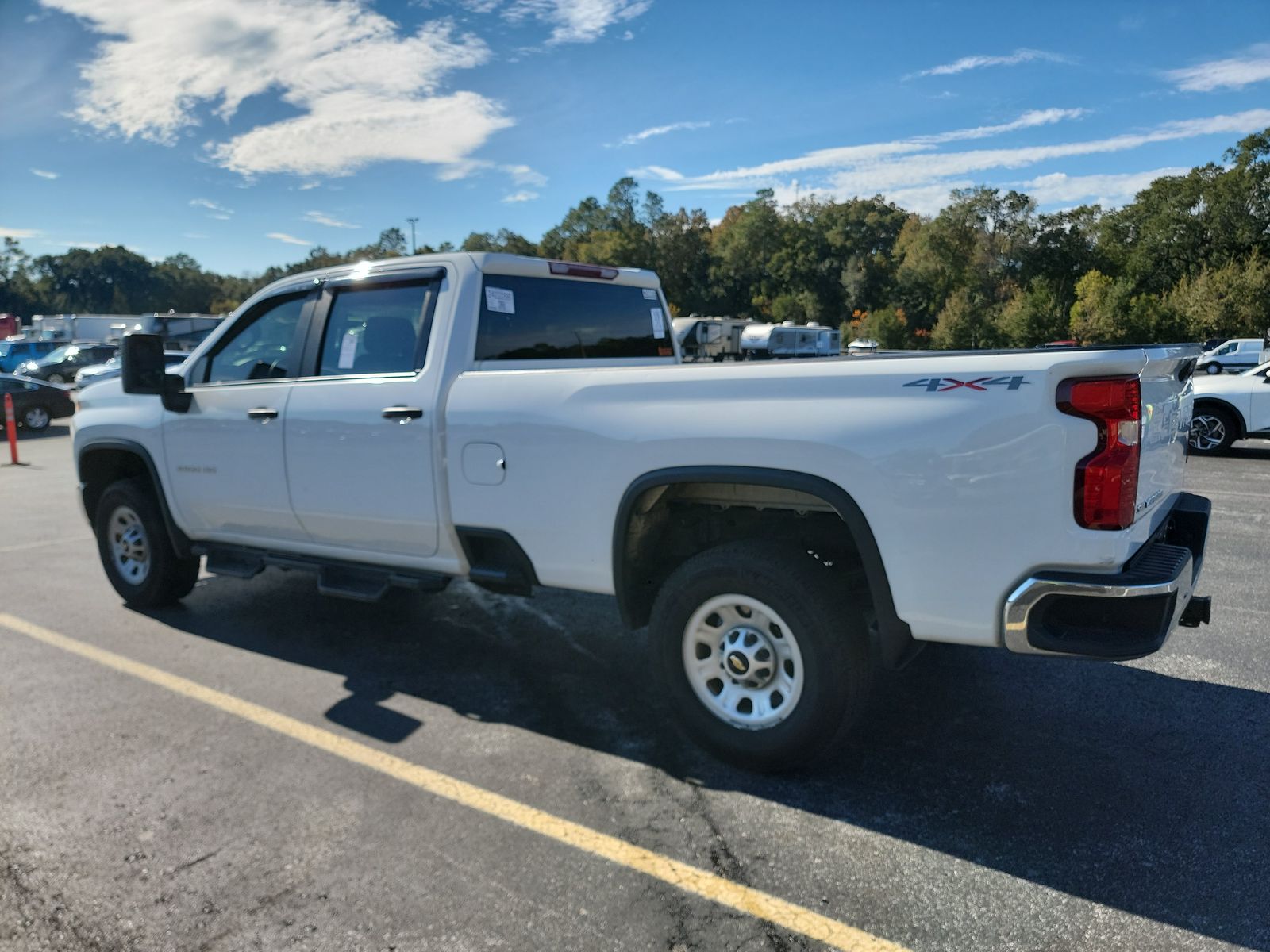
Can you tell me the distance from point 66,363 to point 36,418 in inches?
636

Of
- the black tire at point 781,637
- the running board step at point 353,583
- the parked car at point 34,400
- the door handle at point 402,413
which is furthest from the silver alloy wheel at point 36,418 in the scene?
the black tire at point 781,637

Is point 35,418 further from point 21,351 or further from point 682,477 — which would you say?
point 21,351

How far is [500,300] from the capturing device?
4.37 m

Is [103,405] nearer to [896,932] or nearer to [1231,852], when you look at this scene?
[896,932]

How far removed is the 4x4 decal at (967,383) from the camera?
2676 millimetres

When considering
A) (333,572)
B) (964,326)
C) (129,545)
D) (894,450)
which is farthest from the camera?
(964,326)

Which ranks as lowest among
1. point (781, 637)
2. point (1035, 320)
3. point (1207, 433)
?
point (1207, 433)

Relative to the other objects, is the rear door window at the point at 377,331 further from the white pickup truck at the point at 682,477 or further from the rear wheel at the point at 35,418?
the rear wheel at the point at 35,418

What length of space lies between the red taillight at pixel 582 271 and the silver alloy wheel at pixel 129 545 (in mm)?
3129

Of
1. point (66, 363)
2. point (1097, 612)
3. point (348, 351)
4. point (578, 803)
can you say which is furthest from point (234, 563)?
point (66, 363)

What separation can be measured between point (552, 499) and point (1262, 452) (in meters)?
12.9

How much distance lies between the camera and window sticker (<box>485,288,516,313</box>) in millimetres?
4316

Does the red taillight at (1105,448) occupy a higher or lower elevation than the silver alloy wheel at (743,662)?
higher

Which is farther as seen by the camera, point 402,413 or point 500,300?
point 500,300
